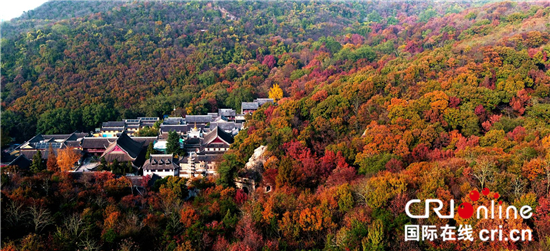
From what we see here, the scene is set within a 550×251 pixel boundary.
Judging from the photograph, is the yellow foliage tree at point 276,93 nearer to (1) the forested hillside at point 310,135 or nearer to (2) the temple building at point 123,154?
(1) the forested hillside at point 310,135

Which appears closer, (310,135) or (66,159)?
(310,135)

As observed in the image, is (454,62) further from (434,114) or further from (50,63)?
(50,63)

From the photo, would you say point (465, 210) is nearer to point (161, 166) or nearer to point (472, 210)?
point (472, 210)

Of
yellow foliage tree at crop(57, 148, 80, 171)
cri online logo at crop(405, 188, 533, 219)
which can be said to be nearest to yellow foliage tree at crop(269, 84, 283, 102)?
yellow foliage tree at crop(57, 148, 80, 171)

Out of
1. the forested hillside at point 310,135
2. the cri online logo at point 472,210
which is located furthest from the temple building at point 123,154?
the cri online logo at point 472,210

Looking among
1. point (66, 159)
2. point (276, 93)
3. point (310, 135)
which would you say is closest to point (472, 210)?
point (310, 135)

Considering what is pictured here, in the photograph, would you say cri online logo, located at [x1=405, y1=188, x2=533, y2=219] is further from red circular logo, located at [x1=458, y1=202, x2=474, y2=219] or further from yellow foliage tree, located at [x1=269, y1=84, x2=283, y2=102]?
yellow foliage tree, located at [x1=269, y1=84, x2=283, y2=102]

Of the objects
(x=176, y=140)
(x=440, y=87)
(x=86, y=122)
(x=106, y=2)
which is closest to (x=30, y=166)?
(x=176, y=140)

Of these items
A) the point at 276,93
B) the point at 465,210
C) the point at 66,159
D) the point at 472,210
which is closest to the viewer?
the point at 472,210
